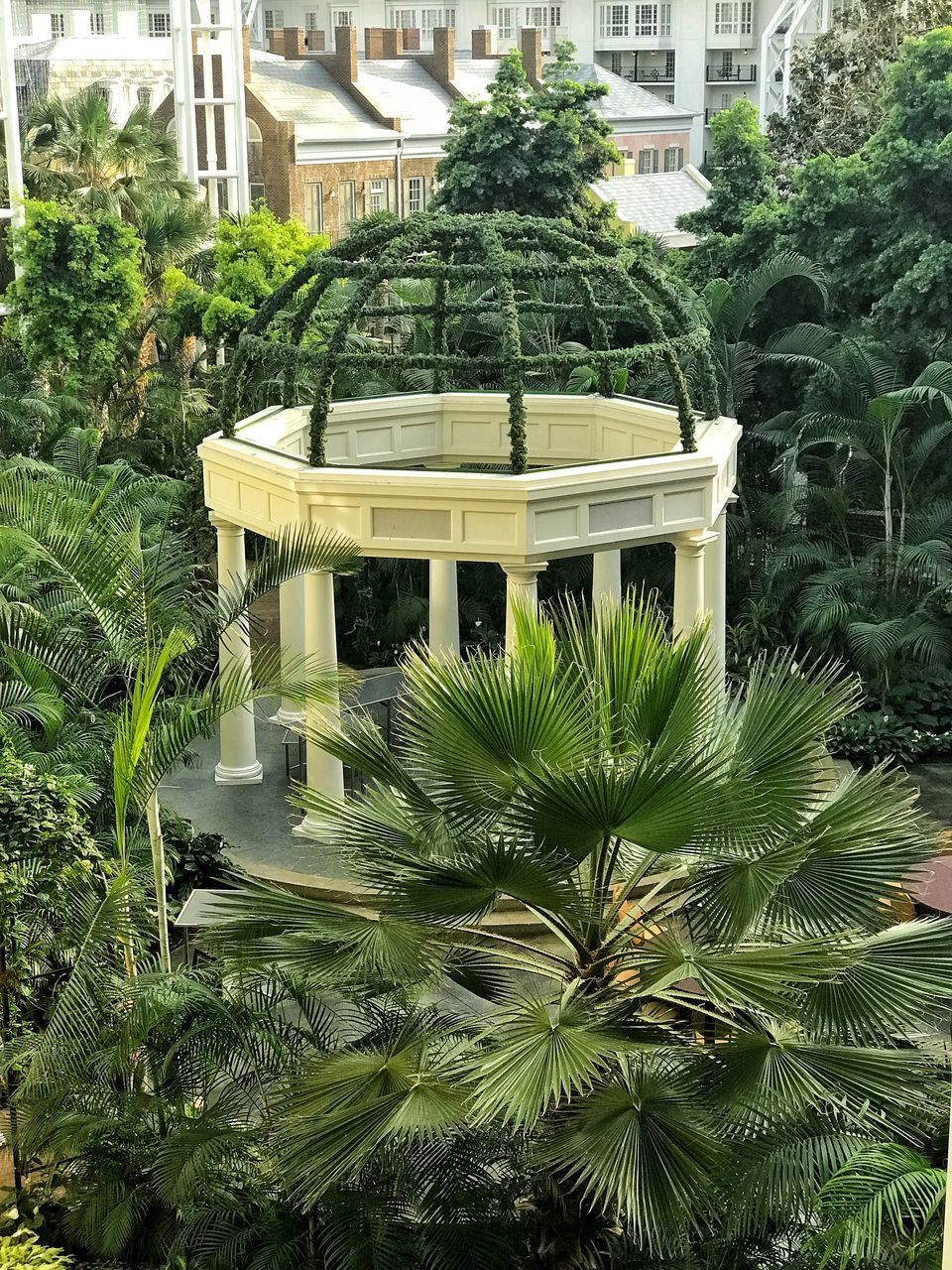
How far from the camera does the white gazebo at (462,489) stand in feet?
43.9

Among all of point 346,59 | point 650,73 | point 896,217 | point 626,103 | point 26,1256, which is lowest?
point 26,1256

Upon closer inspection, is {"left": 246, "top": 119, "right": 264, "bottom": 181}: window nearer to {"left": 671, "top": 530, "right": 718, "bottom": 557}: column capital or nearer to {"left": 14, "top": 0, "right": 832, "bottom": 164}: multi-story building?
{"left": 14, "top": 0, "right": 832, "bottom": 164}: multi-story building

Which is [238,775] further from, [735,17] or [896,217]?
[735,17]

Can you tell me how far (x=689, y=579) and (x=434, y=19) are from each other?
59283 millimetres

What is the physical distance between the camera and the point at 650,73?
233ft

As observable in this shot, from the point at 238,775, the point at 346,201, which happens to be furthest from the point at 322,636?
the point at 346,201

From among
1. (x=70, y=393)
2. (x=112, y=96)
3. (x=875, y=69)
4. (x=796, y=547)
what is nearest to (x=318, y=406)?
(x=796, y=547)

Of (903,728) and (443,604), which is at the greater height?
(443,604)

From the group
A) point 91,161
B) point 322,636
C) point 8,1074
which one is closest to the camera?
point 8,1074

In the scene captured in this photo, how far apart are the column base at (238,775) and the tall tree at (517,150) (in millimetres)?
13859

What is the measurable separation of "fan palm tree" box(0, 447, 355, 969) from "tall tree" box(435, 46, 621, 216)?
636 inches

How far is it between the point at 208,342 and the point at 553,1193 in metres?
20.1

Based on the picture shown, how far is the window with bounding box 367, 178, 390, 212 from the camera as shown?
150 feet

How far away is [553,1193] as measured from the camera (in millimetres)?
7727
